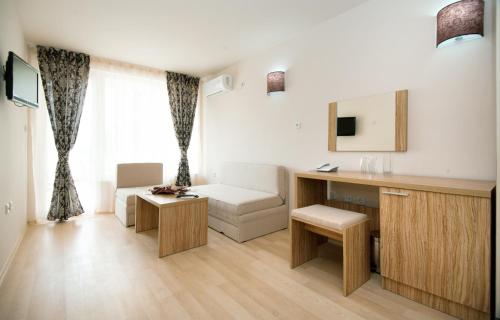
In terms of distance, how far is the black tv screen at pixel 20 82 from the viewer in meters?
2.07

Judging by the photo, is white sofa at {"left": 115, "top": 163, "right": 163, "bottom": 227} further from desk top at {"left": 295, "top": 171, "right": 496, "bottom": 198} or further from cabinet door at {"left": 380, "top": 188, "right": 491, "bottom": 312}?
A: cabinet door at {"left": 380, "top": 188, "right": 491, "bottom": 312}

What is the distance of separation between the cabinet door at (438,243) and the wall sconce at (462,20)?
123cm

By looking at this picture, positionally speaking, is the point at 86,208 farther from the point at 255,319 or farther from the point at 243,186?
the point at 255,319

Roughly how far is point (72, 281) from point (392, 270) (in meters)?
2.57

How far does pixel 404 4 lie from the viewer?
226 cm

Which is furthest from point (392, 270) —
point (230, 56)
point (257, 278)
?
point (230, 56)

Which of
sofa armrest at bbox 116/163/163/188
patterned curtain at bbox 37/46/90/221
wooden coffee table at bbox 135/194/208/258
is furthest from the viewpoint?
sofa armrest at bbox 116/163/163/188

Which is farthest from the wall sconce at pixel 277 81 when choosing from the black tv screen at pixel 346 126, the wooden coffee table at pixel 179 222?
the wooden coffee table at pixel 179 222

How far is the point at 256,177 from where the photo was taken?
145 inches

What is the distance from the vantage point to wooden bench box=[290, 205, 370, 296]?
1.89m

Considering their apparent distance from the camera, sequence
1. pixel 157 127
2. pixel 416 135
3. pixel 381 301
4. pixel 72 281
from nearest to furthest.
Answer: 1. pixel 381 301
2. pixel 72 281
3. pixel 416 135
4. pixel 157 127

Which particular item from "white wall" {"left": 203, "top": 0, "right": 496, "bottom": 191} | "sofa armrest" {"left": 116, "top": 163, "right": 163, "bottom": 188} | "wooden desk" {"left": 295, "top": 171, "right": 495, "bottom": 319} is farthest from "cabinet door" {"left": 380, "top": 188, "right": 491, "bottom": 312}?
"sofa armrest" {"left": 116, "top": 163, "right": 163, "bottom": 188}

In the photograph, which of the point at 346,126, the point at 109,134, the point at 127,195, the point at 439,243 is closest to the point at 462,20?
the point at 346,126

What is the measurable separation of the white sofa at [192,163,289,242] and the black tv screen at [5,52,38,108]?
2.18 m
